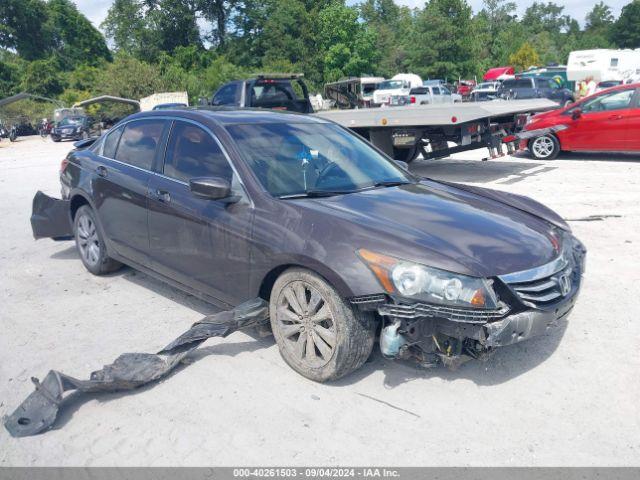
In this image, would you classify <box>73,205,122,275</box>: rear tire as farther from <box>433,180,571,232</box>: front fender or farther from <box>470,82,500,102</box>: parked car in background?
<box>470,82,500,102</box>: parked car in background

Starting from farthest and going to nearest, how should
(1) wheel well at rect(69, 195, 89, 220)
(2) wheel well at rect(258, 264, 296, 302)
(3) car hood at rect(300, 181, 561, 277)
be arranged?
(1) wheel well at rect(69, 195, 89, 220)
(2) wheel well at rect(258, 264, 296, 302)
(3) car hood at rect(300, 181, 561, 277)

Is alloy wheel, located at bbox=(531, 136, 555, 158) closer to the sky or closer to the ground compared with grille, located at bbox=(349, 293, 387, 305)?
closer to the ground

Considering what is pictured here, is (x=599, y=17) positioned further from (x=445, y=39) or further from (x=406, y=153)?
(x=406, y=153)

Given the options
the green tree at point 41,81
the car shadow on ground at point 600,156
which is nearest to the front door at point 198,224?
the car shadow on ground at point 600,156

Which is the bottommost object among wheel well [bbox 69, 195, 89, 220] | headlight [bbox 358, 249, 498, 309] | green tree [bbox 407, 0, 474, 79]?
headlight [bbox 358, 249, 498, 309]

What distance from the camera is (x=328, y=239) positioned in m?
3.46

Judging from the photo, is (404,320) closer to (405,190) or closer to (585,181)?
(405,190)

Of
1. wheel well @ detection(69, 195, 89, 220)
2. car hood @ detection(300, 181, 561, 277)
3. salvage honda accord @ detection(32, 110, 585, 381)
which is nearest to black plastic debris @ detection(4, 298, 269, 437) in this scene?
salvage honda accord @ detection(32, 110, 585, 381)

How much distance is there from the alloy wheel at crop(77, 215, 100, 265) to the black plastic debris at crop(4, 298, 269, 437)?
2245 mm

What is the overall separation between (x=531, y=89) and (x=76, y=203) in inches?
1064

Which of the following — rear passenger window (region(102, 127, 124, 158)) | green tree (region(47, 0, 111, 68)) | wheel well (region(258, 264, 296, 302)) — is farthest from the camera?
green tree (region(47, 0, 111, 68))

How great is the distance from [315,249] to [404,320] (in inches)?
26.3

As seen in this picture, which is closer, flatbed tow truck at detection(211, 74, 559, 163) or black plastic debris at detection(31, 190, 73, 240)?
black plastic debris at detection(31, 190, 73, 240)

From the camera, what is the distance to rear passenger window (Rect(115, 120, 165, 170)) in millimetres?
4855
